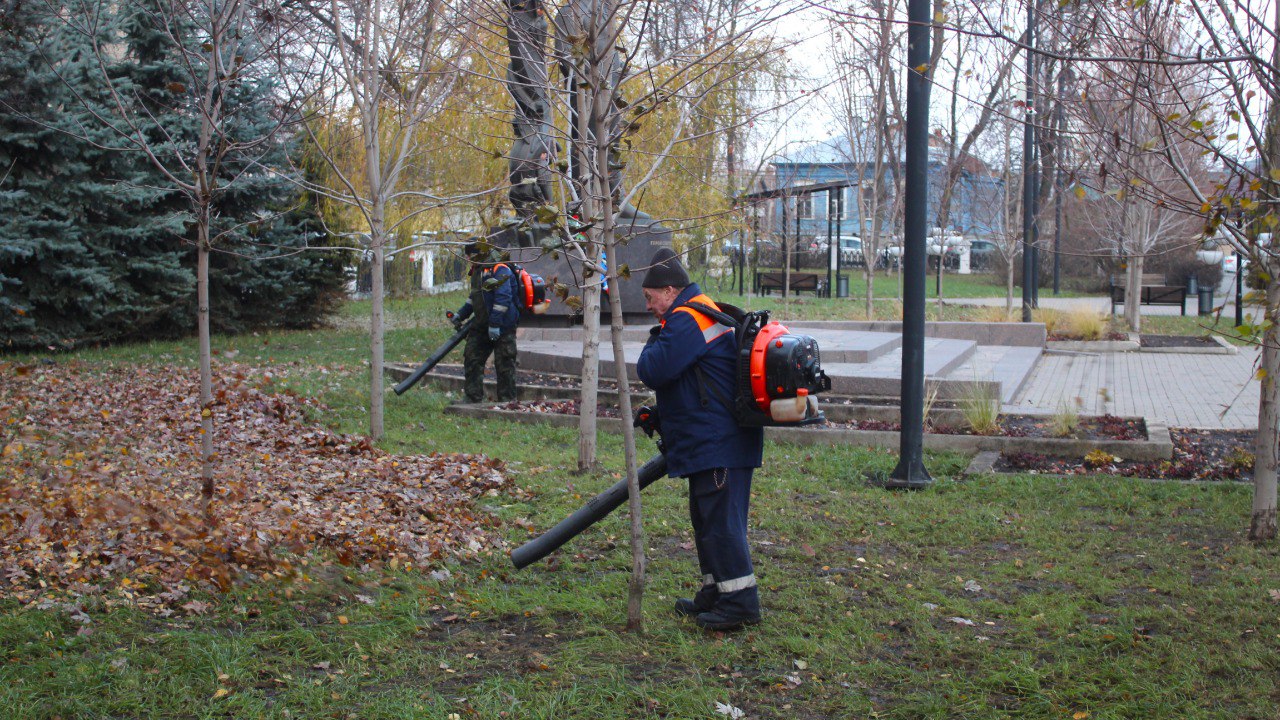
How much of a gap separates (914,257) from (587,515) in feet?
12.6

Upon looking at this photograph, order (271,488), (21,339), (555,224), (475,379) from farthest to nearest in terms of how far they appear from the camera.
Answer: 1. (21,339)
2. (475,379)
3. (271,488)
4. (555,224)

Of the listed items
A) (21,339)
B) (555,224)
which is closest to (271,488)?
(555,224)

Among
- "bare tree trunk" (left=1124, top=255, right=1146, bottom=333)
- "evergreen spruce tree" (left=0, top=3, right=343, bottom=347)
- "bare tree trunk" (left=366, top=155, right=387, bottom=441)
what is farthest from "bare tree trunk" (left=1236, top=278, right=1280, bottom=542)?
"bare tree trunk" (left=1124, top=255, right=1146, bottom=333)

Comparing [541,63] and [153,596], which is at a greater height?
[541,63]

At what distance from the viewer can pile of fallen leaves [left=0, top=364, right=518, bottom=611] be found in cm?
473

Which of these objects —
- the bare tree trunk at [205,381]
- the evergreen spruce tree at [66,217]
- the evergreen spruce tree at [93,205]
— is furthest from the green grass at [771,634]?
the evergreen spruce tree at [66,217]

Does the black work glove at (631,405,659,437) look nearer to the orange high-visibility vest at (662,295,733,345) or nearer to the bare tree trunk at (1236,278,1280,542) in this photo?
the orange high-visibility vest at (662,295,733,345)

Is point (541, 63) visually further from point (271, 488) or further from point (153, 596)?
point (153, 596)

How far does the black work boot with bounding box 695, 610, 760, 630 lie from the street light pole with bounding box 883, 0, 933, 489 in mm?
3403

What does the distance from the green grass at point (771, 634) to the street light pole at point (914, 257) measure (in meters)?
0.86

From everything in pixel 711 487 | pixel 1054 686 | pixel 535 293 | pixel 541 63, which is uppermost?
pixel 541 63

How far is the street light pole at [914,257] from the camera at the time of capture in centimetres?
752

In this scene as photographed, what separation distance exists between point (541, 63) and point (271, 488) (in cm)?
329

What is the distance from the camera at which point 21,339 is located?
1403 centimetres
